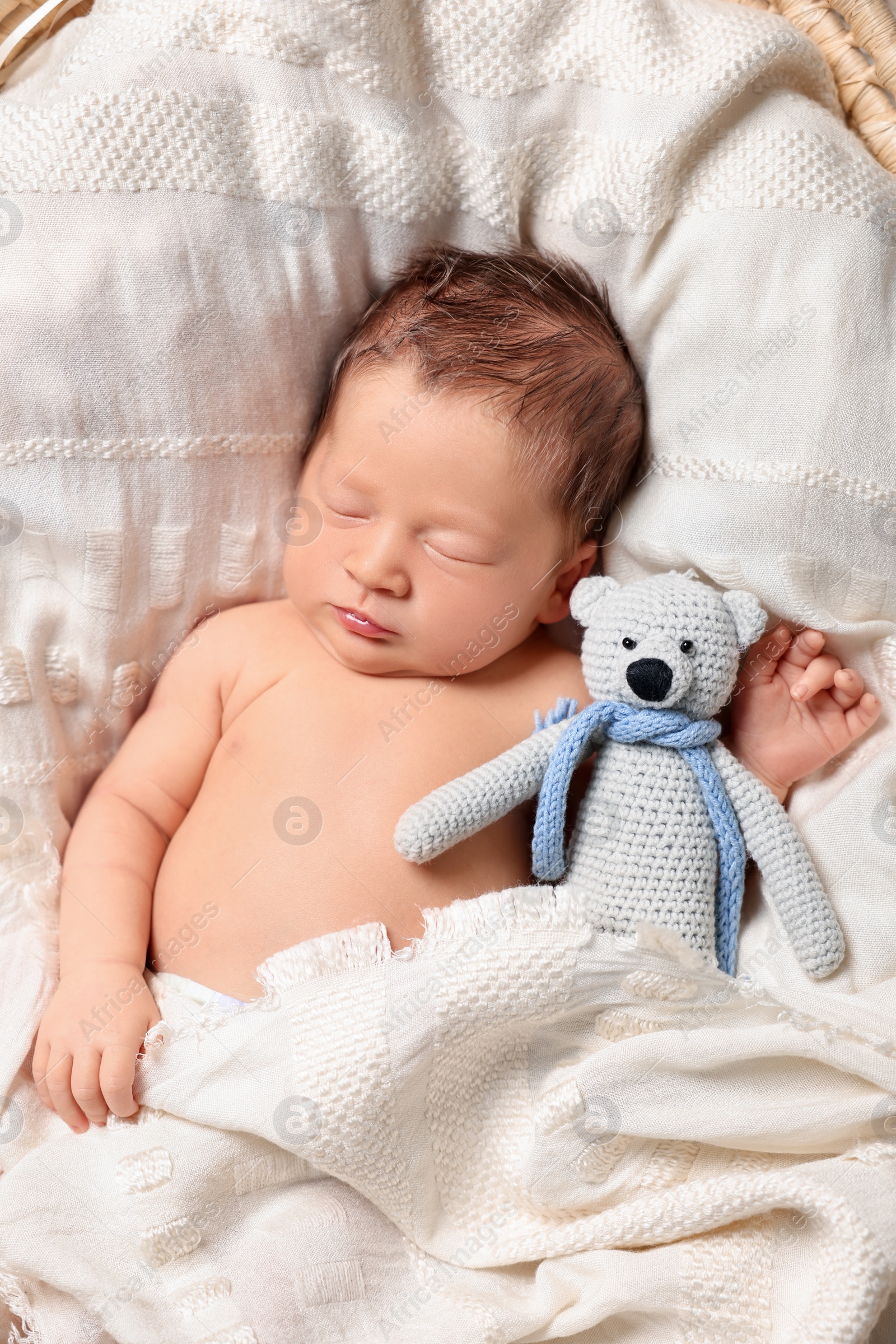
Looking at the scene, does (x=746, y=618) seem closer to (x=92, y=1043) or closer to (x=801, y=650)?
(x=801, y=650)

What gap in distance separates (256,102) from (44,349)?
0.39 meters

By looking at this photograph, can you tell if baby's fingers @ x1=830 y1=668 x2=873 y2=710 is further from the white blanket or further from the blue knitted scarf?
the white blanket

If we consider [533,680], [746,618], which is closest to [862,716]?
[746,618]

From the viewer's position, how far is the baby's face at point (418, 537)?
1291 mm

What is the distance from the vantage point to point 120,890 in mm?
1321

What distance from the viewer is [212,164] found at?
1293mm

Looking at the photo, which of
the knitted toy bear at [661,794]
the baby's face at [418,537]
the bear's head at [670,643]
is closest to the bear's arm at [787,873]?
the knitted toy bear at [661,794]

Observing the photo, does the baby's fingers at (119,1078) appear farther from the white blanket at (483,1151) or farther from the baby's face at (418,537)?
the baby's face at (418,537)

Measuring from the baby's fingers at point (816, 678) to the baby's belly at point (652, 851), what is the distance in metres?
0.17

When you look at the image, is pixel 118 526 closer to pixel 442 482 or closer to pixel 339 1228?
pixel 442 482

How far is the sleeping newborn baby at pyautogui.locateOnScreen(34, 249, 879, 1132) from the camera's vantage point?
1.29 meters

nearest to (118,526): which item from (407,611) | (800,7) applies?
(407,611)

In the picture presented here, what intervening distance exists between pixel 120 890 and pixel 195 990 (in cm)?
15

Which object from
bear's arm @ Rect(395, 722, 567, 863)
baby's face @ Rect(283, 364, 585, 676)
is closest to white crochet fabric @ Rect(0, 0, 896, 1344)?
baby's face @ Rect(283, 364, 585, 676)
